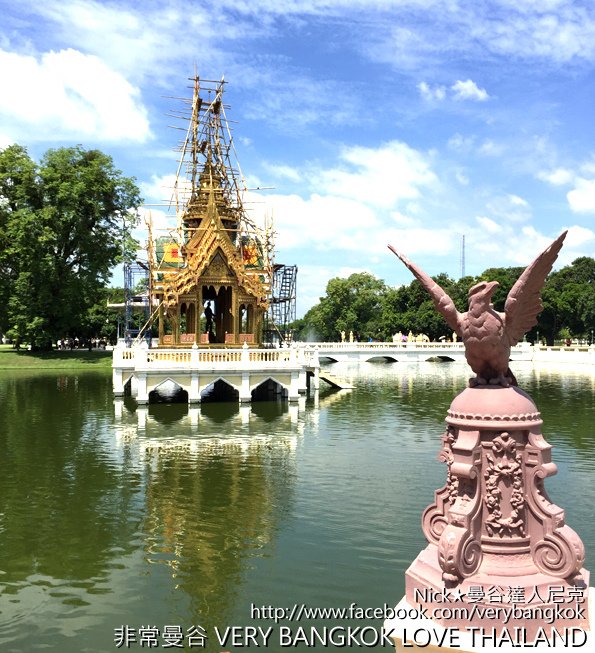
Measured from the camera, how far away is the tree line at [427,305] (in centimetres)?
7581

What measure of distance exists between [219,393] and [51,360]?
27245mm

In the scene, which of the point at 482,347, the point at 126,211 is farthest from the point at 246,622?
the point at 126,211

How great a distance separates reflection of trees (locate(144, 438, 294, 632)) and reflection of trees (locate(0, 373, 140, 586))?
77 cm

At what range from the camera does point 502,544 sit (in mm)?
5965

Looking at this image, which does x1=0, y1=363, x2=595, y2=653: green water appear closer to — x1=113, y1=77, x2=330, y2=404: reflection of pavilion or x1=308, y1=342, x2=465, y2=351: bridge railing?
x1=113, y1=77, x2=330, y2=404: reflection of pavilion

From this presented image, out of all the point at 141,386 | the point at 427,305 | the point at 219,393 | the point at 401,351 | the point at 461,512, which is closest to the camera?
the point at 461,512

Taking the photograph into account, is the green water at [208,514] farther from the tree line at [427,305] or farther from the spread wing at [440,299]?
the tree line at [427,305]

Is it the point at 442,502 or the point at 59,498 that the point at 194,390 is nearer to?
the point at 59,498

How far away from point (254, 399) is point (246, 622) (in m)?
21.8

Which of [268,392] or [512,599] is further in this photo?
[268,392]

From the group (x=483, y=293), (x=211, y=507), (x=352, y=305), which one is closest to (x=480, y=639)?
(x=483, y=293)

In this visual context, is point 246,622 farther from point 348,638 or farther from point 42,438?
point 42,438

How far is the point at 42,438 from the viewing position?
19641mm

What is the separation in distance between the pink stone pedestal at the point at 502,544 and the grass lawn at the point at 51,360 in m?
48.2
